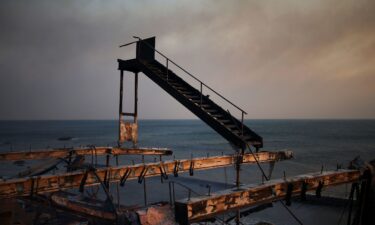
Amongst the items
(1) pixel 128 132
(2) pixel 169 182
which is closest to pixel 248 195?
(2) pixel 169 182

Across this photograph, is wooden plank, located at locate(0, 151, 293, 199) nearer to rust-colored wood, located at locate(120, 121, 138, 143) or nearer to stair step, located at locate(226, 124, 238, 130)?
stair step, located at locate(226, 124, 238, 130)

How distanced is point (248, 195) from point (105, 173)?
4295 millimetres

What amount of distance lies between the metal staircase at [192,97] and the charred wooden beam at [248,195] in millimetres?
4318

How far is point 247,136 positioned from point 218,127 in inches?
49.9

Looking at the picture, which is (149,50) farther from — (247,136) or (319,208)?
(319,208)

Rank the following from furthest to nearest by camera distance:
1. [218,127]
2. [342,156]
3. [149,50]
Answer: [342,156]
[149,50]
[218,127]

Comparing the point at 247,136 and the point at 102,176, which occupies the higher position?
the point at 247,136

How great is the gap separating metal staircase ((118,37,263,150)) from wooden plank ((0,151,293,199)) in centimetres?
82

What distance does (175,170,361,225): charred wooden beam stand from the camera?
166 inches

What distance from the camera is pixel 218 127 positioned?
37.9 feet

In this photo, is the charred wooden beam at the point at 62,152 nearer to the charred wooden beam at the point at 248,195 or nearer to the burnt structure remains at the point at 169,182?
the burnt structure remains at the point at 169,182

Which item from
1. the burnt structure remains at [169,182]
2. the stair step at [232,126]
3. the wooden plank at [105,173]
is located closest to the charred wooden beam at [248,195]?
the burnt structure remains at [169,182]

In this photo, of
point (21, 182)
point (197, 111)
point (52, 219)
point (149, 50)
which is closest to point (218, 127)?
point (197, 111)

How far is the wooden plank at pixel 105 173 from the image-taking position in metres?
6.49
